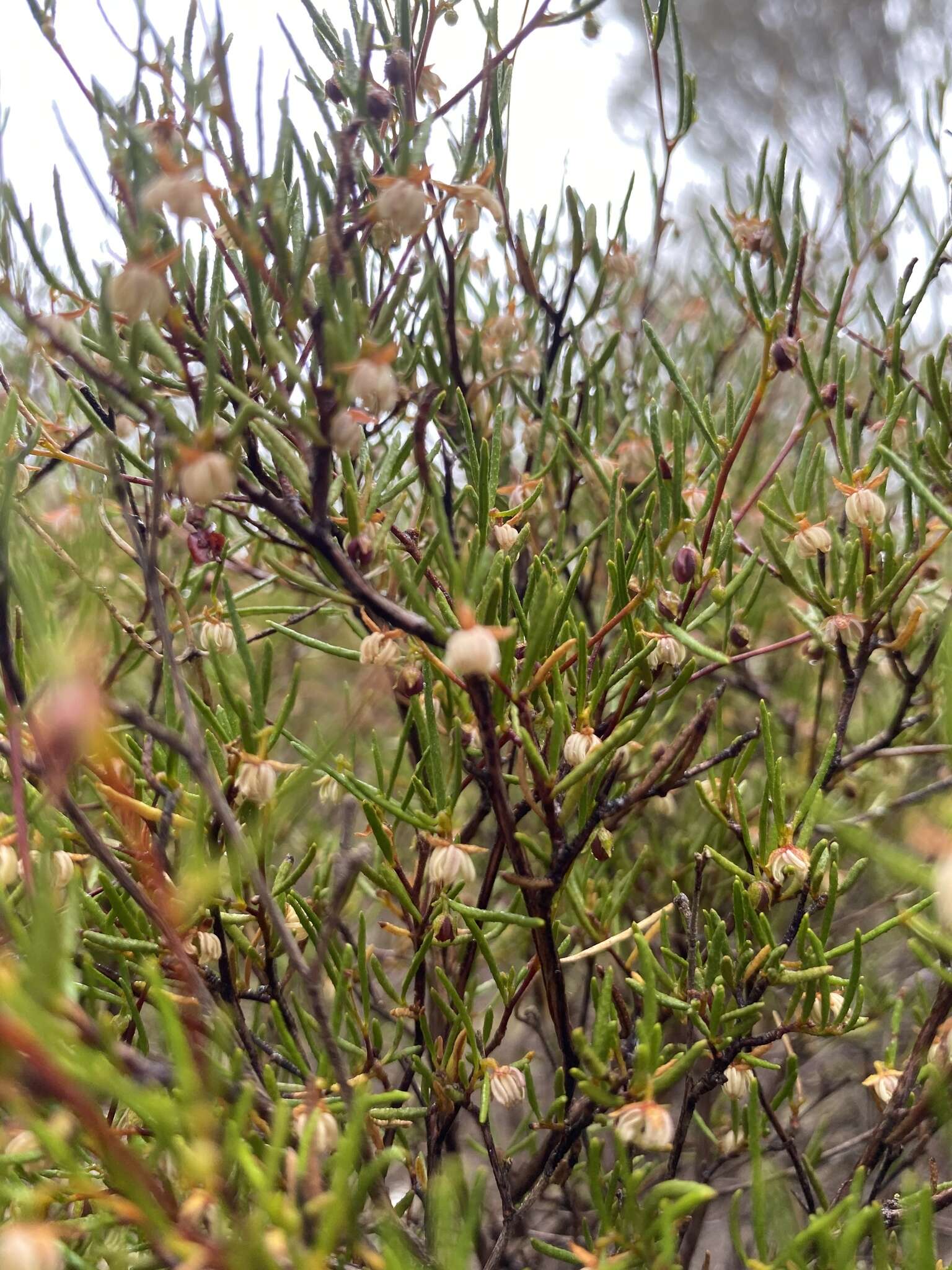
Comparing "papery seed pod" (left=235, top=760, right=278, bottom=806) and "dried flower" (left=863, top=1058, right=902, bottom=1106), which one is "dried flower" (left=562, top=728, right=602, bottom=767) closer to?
"papery seed pod" (left=235, top=760, right=278, bottom=806)

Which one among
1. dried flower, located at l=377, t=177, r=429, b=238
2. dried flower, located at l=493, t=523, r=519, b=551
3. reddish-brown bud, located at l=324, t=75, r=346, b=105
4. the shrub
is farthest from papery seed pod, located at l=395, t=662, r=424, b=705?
reddish-brown bud, located at l=324, t=75, r=346, b=105

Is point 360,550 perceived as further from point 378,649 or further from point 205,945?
point 205,945

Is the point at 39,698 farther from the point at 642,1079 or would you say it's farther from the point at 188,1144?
the point at 642,1079

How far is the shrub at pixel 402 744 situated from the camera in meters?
0.40

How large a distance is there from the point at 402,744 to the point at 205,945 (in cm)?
19

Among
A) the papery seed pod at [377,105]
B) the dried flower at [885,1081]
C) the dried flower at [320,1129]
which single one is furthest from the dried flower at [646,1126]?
the papery seed pod at [377,105]

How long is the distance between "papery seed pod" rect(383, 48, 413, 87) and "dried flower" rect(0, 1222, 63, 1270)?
66 cm

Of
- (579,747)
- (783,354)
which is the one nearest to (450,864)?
(579,747)

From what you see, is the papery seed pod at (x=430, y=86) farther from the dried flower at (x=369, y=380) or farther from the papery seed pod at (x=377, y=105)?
the dried flower at (x=369, y=380)

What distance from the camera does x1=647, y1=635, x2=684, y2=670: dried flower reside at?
2.05ft

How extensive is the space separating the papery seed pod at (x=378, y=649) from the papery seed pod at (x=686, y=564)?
8.4 inches

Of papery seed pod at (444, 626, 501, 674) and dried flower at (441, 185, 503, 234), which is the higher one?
dried flower at (441, 185, 503, 234)

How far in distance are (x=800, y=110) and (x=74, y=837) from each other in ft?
24.5

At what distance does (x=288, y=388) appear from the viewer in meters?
0.64
